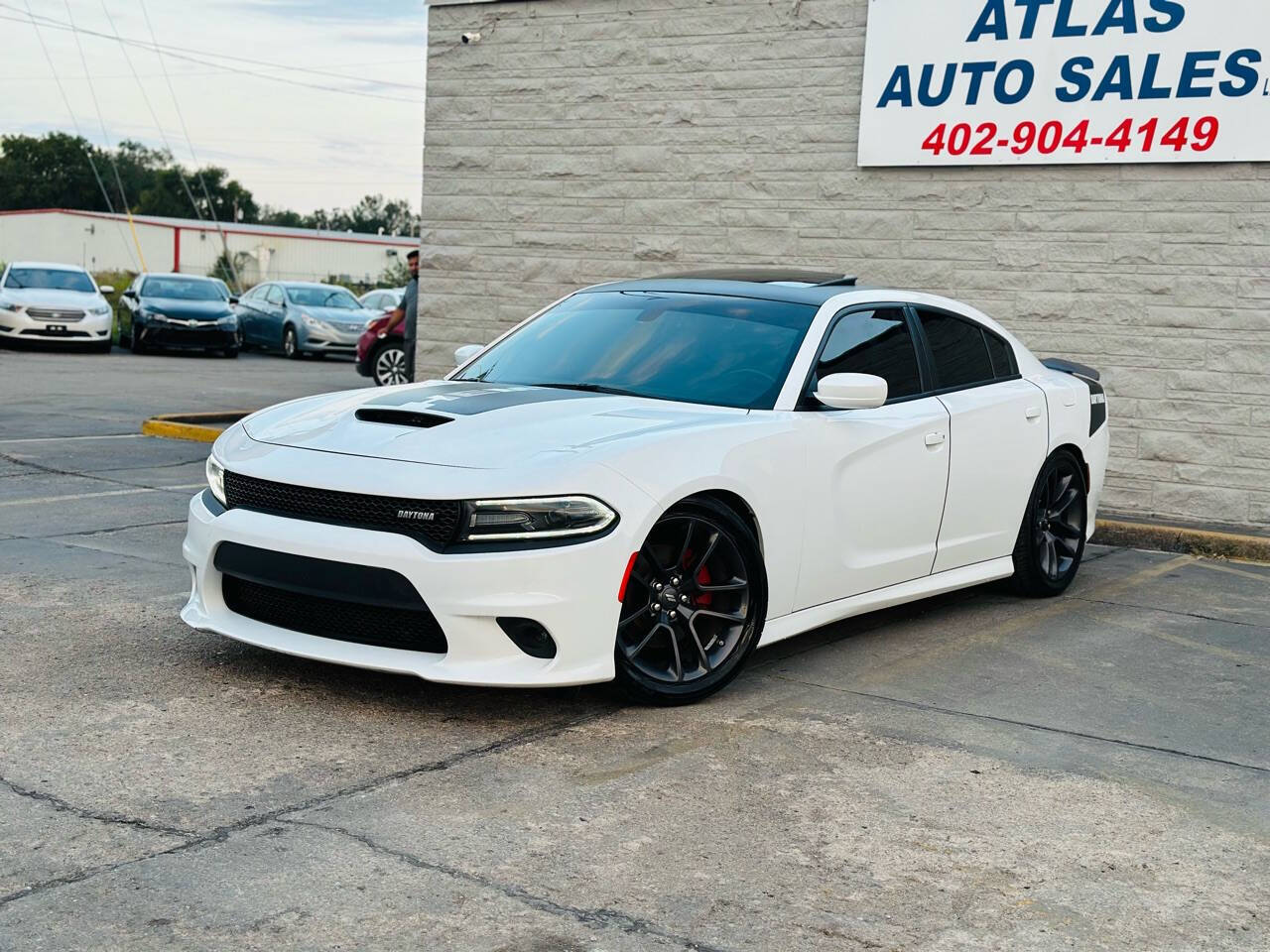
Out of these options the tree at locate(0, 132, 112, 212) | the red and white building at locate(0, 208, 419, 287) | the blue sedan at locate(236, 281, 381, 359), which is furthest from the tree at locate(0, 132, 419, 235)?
the blue sedan at locate(236, 281, 381, 359)

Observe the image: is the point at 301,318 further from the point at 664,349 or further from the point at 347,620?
the point at 347,620

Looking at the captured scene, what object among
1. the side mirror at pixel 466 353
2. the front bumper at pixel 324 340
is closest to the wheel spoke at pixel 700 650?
the side mirror at pixel 466 353

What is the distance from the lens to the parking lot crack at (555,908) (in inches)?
127

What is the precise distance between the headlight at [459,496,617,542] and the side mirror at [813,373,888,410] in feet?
4.12

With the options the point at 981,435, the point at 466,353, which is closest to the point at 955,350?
the point at 981,435

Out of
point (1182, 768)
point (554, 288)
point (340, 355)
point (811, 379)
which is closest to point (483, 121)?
point (554, 288)

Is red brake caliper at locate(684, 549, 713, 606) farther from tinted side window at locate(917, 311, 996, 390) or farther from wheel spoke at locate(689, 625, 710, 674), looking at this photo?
tinted side window at locate(917, 311, 996, 390)

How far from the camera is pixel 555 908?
3.35m

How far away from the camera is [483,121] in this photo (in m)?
12.3

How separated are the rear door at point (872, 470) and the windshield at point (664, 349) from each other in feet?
0.64

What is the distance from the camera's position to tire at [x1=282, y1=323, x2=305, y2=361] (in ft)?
88.4

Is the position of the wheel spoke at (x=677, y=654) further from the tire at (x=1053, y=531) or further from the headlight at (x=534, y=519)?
the tire at (x=1053, y=531)

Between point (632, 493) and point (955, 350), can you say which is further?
point (955, 350)

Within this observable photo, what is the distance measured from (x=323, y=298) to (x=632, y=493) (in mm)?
23954
